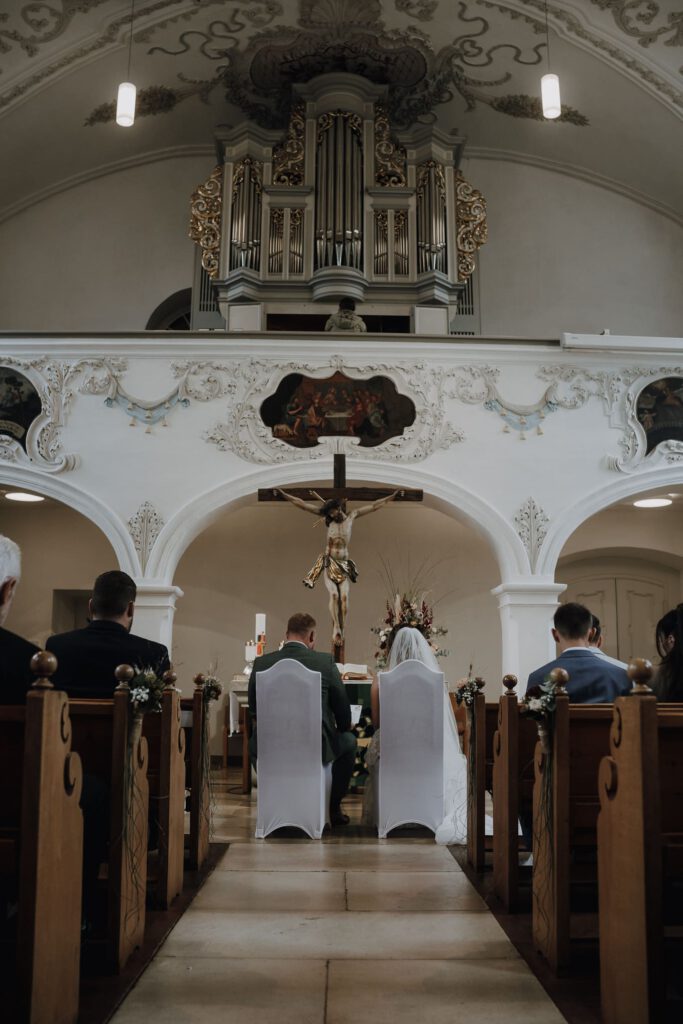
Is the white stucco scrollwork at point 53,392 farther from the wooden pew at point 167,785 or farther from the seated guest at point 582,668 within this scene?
the seated guest at point 582,668

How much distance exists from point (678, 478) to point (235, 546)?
5185 millimetres

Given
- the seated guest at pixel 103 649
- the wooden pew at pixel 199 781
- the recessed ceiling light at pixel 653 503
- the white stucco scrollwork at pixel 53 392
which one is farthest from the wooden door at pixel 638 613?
the seated guest at pixel 103 649

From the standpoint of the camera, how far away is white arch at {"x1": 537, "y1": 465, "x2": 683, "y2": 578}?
8859 mm

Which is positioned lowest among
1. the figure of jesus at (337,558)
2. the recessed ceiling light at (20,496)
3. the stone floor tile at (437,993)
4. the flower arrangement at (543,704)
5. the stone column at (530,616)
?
the stone floor tile at (437,993)

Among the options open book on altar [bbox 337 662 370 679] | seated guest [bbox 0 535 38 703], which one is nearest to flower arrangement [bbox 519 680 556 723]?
seated guest [bbox 0 535 38 703]

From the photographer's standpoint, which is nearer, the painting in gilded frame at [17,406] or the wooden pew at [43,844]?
the wooden pew at [43,844]

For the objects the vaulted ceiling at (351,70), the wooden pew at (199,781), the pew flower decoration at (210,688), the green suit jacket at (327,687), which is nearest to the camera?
the wooden pew at (199,781)

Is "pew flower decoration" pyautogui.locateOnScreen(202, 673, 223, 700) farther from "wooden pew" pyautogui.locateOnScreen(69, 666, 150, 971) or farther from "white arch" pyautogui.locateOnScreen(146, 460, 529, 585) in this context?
"white arch" pyautogui.locateOnScreen(146, 460, 529, 585)

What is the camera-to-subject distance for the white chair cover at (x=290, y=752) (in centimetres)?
585

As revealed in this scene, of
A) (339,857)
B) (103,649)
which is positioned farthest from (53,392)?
(103,649)

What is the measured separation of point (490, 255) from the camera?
490 inches

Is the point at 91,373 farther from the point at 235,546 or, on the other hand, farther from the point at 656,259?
the point at 656,259

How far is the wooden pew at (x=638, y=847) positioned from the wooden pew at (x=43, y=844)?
4.80 feet

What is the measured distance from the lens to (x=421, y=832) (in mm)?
6074
